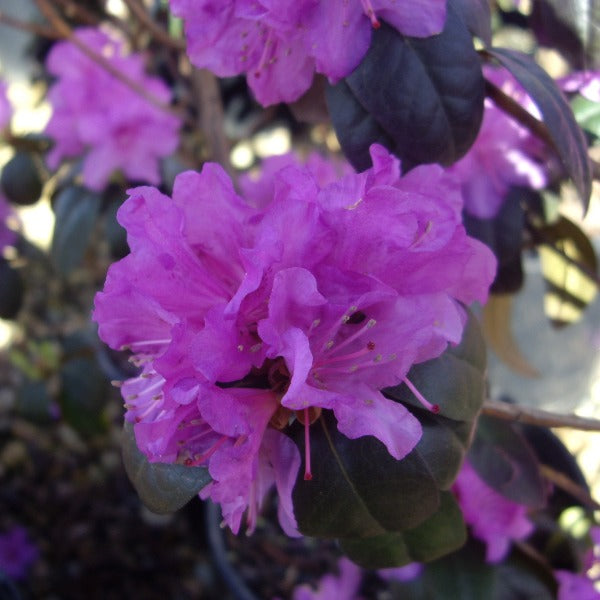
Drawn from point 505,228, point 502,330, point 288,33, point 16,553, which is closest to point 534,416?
point 505,228

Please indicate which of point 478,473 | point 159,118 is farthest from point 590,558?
point 159,118

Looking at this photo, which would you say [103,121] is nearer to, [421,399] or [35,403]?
[35,403]

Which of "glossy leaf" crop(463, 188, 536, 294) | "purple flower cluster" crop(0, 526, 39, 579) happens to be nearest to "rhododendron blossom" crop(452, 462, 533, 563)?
"glossy leaf" crop(463, 188, 536, 294)

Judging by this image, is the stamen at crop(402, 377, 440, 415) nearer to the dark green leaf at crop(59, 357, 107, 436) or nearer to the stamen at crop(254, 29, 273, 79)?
the stamen at crop(254, 29, 273, 79)

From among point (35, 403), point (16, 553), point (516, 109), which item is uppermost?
point (516, 109)

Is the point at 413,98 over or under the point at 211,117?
over

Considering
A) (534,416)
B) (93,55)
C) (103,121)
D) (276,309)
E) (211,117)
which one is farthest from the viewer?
(211,117)

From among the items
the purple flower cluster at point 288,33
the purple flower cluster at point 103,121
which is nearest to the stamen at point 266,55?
the purple flower cluster at point 288,33
